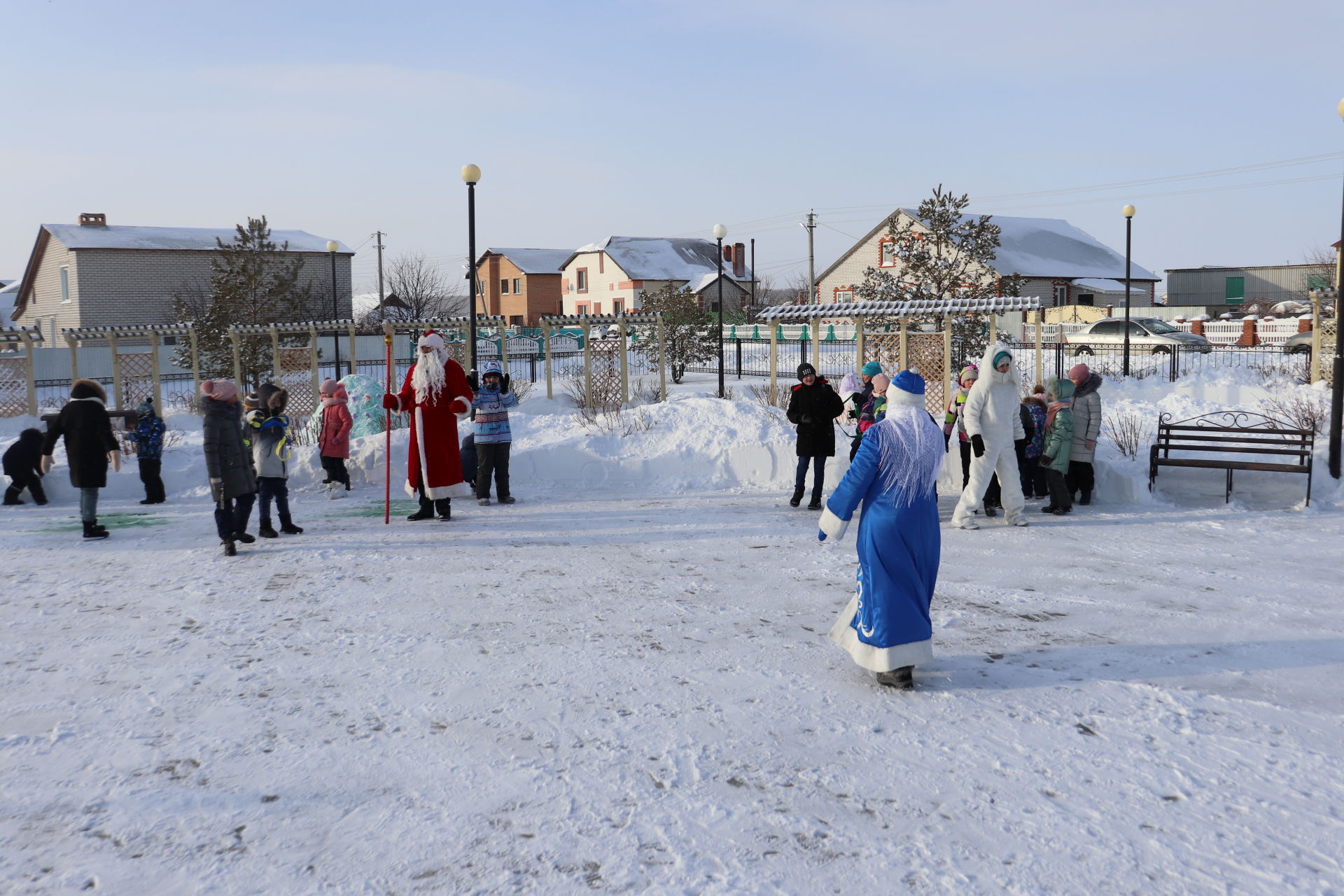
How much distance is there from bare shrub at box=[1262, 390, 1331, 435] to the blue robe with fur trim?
697cm

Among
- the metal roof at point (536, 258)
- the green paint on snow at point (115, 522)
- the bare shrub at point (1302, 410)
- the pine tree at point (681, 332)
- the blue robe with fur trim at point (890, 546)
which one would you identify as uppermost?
the metal roof at point (536, 258)

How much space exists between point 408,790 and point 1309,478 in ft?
30.4

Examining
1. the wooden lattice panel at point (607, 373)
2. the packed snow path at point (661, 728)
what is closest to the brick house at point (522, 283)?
the wooden lattice panel at point (607, 373)

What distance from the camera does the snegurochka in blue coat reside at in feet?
16.0

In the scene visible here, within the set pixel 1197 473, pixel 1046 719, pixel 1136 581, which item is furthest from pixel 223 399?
pixel 1197 473

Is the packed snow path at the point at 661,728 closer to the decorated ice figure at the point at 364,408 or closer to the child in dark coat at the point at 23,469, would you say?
the child in dark coat at the point at 23,469

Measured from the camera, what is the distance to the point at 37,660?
5.49m

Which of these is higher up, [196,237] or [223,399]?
[196,237]

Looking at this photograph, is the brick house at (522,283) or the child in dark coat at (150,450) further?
the brick house at (522,283)

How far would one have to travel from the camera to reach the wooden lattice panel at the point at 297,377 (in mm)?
19859

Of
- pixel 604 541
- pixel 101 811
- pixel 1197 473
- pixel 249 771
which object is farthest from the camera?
pixel 1197 473

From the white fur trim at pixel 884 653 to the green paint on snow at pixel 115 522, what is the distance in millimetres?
7583

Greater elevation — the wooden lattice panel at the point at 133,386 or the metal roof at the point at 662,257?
the metal roof at the point at 662,257

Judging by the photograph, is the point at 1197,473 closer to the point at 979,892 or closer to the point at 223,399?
the point at 979,892
